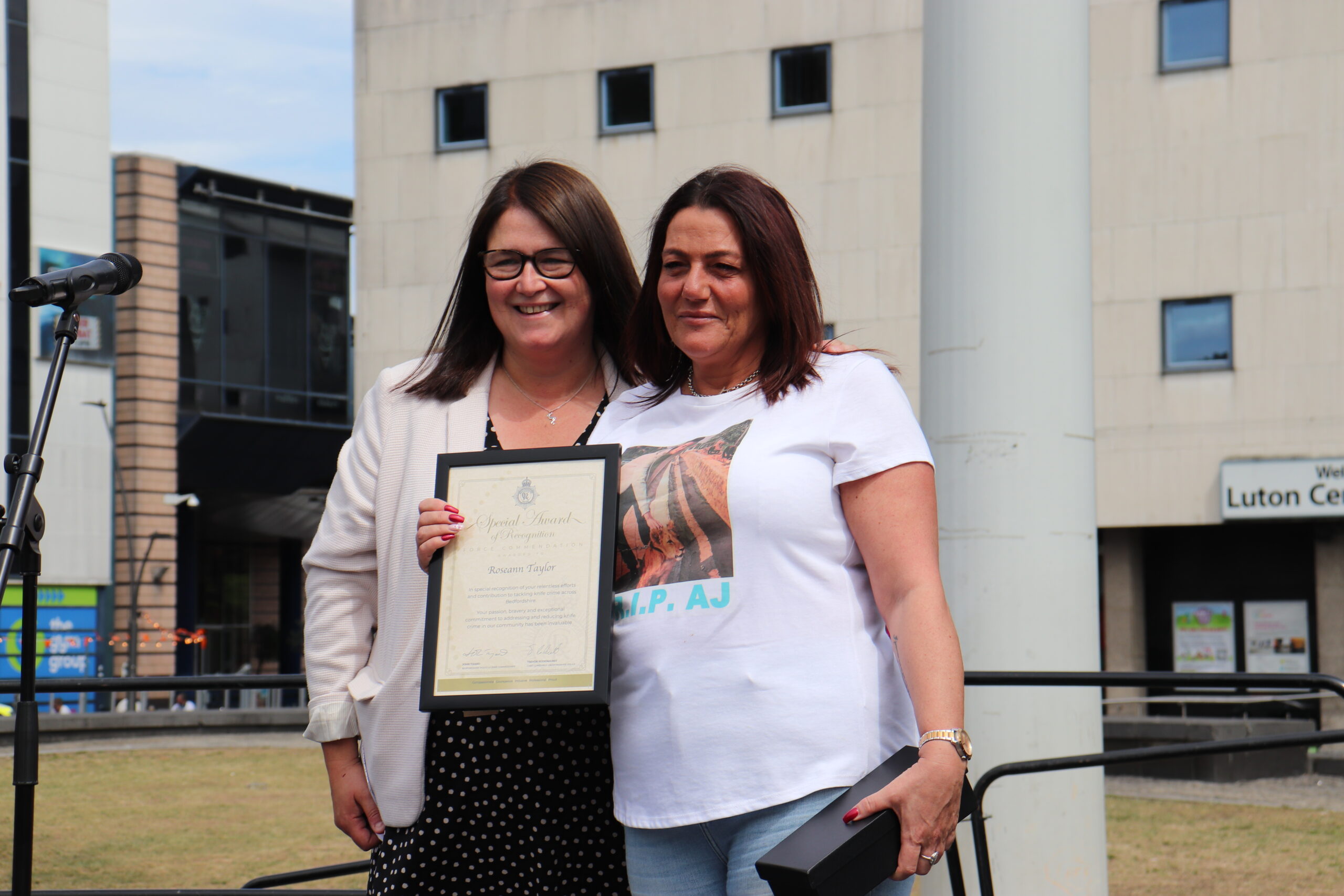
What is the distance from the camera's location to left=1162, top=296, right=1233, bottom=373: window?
78.9 feet

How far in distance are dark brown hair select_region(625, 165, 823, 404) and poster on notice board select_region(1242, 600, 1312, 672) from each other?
80.3 ft

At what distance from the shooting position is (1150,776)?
45.3ft

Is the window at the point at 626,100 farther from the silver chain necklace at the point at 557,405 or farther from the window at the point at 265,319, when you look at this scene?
the silver chain necklace at the point at 557,405

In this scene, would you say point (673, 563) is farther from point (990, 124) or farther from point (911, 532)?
point (990, 124)

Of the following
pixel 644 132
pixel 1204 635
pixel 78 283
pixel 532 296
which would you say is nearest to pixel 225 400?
pixel 644 132

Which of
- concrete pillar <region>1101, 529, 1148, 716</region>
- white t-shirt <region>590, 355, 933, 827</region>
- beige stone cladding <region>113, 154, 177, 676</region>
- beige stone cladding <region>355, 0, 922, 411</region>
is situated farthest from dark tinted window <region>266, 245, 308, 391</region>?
white t-shirt <region>590, 355, 933, 827</region>

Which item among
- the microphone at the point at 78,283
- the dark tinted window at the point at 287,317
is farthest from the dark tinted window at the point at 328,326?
the microphone at the point at 78,283

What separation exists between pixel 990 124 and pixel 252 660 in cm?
4334

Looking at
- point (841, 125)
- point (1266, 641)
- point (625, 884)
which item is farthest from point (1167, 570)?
point (625, 884)

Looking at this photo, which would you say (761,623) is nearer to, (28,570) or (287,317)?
(28,570)

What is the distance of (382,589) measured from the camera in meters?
2.77

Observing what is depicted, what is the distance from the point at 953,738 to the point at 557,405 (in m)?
1.08

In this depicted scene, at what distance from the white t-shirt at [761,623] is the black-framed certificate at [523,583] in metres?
0.07

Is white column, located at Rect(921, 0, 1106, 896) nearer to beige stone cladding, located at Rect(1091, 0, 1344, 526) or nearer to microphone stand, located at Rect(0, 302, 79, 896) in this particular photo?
microphone stand, located at Rect(0, 302, 79, 896)
